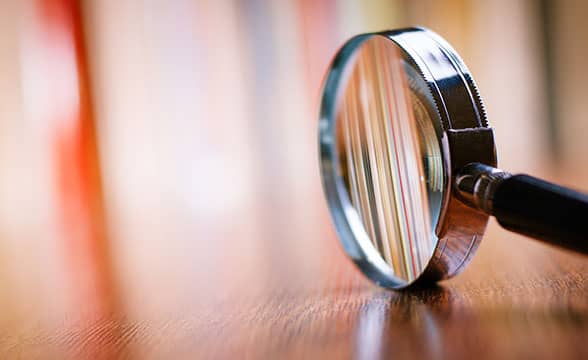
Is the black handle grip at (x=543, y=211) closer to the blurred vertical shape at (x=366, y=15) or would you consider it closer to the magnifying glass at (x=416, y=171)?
the magnifying glass at (x=416, y=171)

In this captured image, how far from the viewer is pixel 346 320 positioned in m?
0.55

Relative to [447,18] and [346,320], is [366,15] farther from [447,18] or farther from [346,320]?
A: [346,320]

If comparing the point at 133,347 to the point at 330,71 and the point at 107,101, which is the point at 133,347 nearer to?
the point at 330,71

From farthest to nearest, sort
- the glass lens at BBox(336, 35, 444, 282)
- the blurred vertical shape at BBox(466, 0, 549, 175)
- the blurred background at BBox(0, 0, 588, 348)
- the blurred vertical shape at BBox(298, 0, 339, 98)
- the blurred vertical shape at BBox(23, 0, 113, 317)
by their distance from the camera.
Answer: the blurred vertical shape at BBox(466, 0, 549, 175) < the blurred vertical shape at BBox(298, 0, 339, 98) < the blurred vertical shape at BBox(23, 0, 113, 317) < the blurred background at BBox(0, 0, 588, 348) < the glass lens at BBox(336, 35, 444, 282)

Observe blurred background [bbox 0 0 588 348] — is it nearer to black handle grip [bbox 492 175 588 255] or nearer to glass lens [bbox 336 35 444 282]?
glass lens [bbox 336 35 444 282]

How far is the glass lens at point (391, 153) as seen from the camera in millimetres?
577

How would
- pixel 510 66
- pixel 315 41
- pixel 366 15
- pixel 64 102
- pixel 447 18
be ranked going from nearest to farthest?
pixel 64 102
pixel 315 41
pixel 366 15
pixel 447 18
pixel 510 66

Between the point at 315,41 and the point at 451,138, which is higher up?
the point at 315,41

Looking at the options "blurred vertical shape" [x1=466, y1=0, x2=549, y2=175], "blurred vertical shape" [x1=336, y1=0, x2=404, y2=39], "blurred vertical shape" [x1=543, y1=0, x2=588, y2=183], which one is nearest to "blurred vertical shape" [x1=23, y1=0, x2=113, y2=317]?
"blurred vertical shape" [x1=336, y1=0, x2=404, y2=39]

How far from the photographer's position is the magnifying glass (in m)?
0.48

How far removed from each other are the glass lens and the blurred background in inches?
3.6

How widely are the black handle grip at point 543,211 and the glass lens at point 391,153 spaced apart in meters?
0.07

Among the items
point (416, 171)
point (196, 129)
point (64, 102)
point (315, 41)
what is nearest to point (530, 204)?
point (416, 171)

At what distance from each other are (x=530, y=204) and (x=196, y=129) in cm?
166
